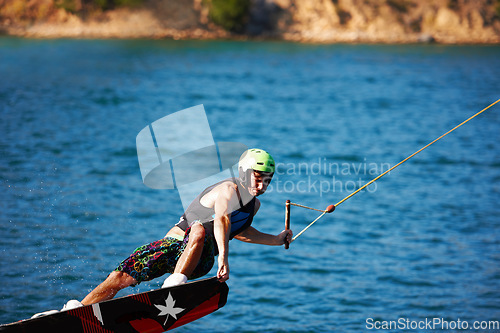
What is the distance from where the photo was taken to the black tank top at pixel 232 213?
7.82m

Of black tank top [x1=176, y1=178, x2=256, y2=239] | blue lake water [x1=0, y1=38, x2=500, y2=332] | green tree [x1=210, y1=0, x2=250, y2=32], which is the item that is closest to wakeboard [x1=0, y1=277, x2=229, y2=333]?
black tank top [x1=176, y1=178, x2=256, y2=239]

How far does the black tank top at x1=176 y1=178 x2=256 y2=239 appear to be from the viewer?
7.82 metres

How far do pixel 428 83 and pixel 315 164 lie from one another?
32032 mm

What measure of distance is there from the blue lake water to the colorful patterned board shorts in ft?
15.7

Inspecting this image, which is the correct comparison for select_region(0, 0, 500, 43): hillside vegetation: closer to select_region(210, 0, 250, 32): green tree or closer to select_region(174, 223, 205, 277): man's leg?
select_region(210, 0, 250, 32): green tree

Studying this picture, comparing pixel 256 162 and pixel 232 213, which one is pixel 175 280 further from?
pixel 256 162

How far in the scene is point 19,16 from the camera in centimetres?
9306

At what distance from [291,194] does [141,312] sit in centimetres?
1501

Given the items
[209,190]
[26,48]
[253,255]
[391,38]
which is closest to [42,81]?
[26,48]

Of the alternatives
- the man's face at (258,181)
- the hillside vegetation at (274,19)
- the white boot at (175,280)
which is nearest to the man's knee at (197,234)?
the white boot at (175,280)

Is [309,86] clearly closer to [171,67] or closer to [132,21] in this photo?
[171,67]

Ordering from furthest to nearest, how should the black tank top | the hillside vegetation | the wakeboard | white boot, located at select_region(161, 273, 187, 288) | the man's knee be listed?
the hillside vegetation < the black tank top < the man's knee < white boot, located at select_region(161, 273, 187, 288) < the wakeboard

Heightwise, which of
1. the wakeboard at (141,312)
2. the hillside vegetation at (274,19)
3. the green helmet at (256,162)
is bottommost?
the hillside vegetation at (274,19)

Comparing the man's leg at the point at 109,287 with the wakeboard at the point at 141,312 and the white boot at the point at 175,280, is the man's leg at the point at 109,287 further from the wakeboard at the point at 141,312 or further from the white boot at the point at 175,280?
the white boot at the point at 175,280
